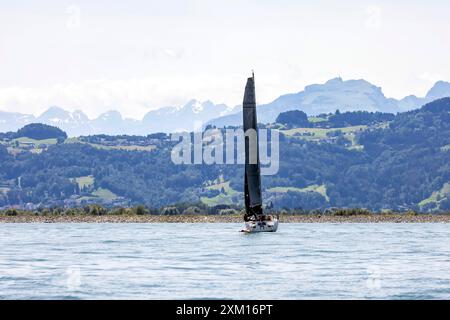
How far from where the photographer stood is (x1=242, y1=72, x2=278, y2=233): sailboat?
342 ft

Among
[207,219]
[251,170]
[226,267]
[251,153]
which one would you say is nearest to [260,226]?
[251,170]

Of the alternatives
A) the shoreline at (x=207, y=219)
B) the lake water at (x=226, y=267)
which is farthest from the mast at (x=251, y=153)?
the shoreline at (x=207, y=219)

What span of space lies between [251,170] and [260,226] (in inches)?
231

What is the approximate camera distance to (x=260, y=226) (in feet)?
344

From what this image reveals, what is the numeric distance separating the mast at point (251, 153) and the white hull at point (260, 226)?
A: 980mm

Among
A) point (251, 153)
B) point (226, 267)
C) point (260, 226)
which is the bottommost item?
point (260, 226)

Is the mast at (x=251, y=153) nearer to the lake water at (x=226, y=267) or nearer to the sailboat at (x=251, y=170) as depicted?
the sailboat at (x=251, y=170)

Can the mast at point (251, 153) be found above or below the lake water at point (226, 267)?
above

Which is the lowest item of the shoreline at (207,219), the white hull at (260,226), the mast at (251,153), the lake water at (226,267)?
the shoreline at (207,219)

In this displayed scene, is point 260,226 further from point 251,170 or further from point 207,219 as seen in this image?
point 207,219

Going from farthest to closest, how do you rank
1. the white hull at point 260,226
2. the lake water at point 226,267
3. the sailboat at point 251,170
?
the sailboat at point 251,170, the white hull at point 260,226, the lake water at point 226,267

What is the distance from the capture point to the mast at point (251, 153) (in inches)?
4109

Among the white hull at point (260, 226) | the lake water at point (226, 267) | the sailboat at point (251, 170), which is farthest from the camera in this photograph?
the sailboat at point (251, 170)

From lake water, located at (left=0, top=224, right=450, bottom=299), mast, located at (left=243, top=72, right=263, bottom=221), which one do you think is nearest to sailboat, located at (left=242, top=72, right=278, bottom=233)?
mast, located at (left=243, top=72, right=263, bottom=221)
